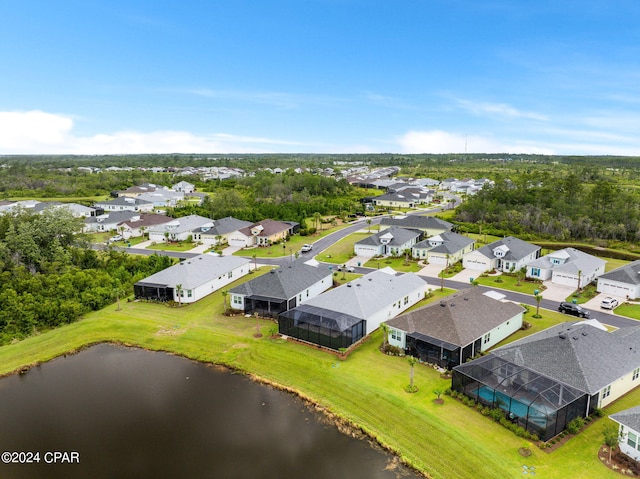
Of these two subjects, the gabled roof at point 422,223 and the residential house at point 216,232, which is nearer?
the residential house at point 216,232

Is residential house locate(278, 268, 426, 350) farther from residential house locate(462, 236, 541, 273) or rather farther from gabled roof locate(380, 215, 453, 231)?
gabled roof locate(380, 215, 453, 231)

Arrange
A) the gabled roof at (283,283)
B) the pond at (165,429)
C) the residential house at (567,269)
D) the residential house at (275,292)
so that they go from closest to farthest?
the pond at (165,429) < the residential house at (275,292) < the gabled roof at (283,283) < the residential house at (567,269)

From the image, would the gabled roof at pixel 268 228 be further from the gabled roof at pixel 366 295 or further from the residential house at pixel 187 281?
the gabled roof at pixel 366 295

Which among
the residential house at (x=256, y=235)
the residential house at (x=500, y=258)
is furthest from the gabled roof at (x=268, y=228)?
the residential house at (x=500, y=258)

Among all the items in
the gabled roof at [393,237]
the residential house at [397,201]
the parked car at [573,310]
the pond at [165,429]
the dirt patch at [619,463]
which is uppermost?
the residential house at [397,201]

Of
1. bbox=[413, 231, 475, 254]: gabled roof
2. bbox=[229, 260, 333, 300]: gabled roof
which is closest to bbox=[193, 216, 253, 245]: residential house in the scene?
bbox=[229, 260, 333, 300]: gabled roof
